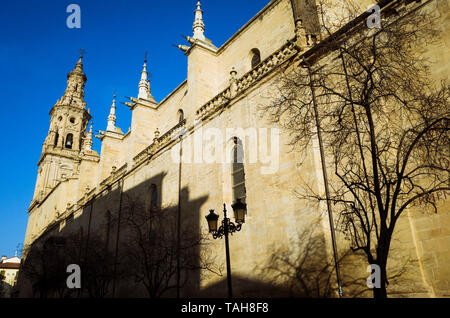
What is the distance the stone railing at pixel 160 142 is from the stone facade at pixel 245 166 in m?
0.06

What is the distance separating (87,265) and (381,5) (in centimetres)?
1948

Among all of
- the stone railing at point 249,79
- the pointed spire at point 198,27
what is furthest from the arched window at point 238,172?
the pointed spire at point 198,27

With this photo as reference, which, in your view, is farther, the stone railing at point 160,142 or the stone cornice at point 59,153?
the stone cornice at point 59,153

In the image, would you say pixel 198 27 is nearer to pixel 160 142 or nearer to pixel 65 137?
pixel 160 142

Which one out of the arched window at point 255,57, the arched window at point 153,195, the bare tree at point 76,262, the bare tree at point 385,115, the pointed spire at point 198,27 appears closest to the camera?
the bare tree at point 385,115

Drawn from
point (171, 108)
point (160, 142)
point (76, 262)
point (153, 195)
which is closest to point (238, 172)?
point (153, 195)

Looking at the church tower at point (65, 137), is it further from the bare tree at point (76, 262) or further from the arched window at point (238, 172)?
the arched window at point (238, 172)

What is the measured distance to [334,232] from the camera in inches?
331

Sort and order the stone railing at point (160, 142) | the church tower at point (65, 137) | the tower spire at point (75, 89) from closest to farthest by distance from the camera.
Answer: the stone railing at point (160, 142)
the church tower at point (65, 137)
the tower spire at point (75, 89)

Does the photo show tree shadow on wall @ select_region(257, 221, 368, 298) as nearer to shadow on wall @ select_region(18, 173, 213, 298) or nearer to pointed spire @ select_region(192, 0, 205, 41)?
shadow on wall @ select_region(18, 173, 213, 298)

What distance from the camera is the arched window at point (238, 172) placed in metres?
12.2

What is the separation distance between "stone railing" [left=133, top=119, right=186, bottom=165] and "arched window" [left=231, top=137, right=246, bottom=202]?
4492 mm

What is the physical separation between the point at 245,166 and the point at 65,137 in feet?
149

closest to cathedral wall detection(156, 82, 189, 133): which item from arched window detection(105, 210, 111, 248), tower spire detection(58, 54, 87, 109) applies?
arched window detection(105, 210, 111, 248)
